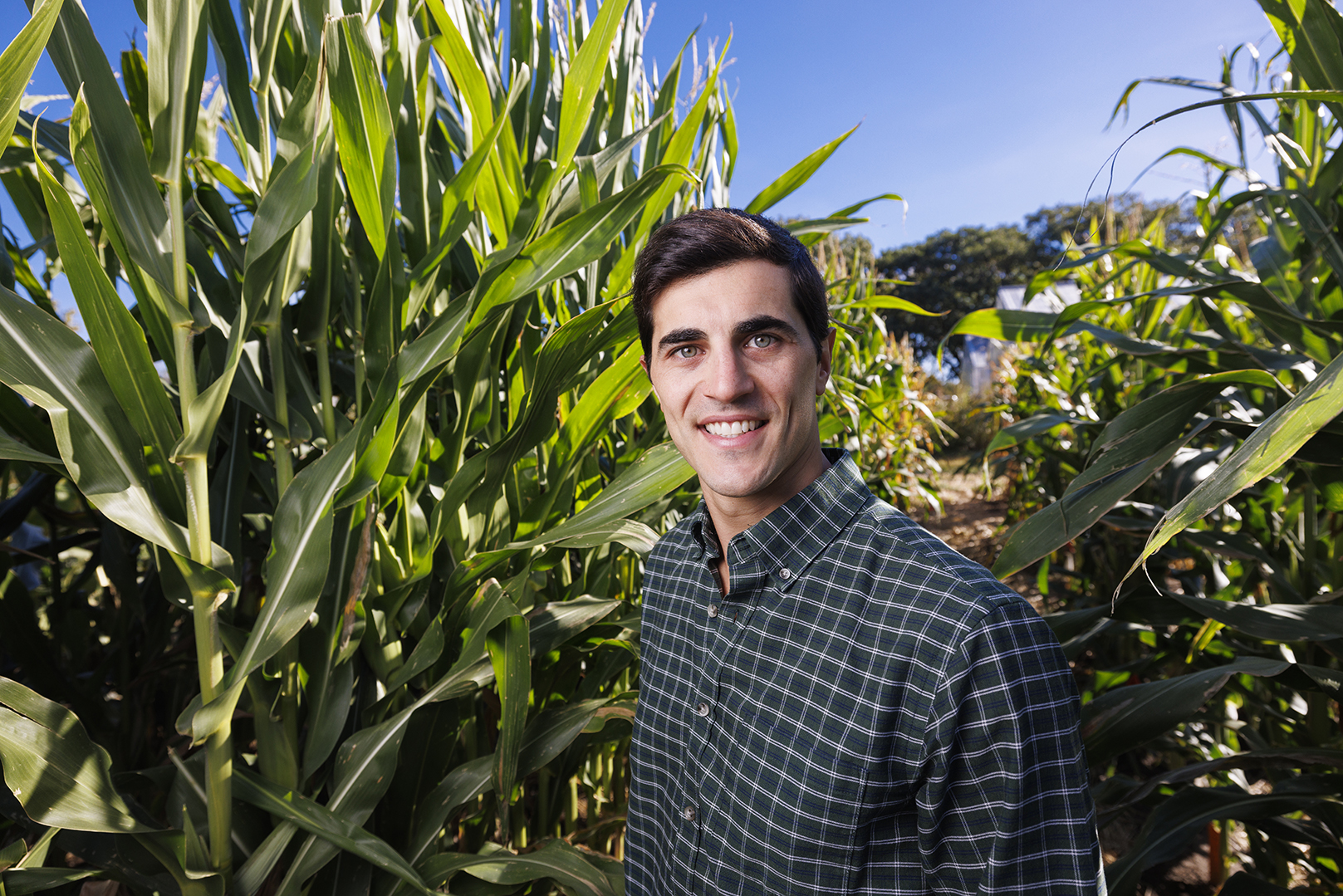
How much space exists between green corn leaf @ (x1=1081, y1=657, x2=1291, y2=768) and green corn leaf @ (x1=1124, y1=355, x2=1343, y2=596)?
0.63 meters

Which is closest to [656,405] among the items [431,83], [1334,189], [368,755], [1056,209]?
[431,83]

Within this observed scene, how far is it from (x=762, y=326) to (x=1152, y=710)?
68 cm

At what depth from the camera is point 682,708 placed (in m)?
0.74

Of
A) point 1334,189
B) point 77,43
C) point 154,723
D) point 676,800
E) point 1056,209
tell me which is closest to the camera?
point 77,43

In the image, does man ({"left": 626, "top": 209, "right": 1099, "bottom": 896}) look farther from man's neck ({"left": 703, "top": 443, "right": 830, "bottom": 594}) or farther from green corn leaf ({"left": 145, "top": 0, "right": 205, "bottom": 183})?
green corn leaf ({"left": 145, "top": 0, "right": 205, "bottom": 183})

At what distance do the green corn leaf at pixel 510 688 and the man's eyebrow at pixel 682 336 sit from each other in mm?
303

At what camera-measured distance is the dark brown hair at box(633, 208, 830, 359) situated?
2.19ft

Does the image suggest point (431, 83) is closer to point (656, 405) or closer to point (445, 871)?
point (656, 405)

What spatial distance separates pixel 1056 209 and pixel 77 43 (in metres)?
30.5

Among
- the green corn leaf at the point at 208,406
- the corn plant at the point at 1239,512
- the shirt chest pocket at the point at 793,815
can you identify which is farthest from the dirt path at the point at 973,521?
the green corn leaf at the point at 208,406

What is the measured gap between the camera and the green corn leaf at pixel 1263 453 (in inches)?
13.5

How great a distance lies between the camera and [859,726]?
553 mm

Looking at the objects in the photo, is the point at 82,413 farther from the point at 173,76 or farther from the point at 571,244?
the point at 571,244

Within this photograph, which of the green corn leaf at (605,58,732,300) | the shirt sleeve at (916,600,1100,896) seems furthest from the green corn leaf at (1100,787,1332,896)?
the green corn leaf at (605,58,732,300)
